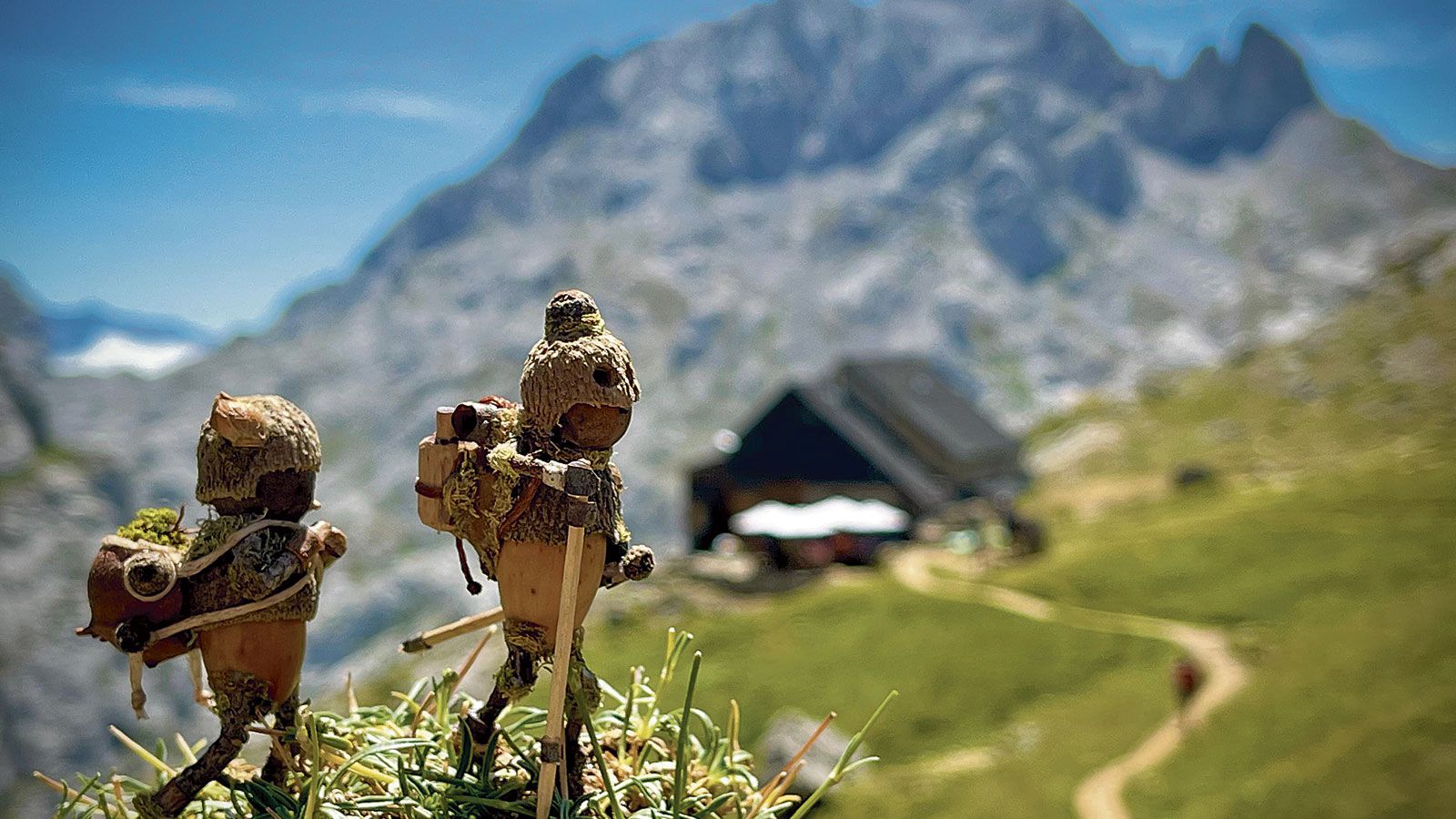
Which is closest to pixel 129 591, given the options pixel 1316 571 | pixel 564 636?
pixel 564 636

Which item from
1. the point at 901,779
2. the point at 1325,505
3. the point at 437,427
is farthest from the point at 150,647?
the point at 1325,505

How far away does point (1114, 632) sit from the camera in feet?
64.0

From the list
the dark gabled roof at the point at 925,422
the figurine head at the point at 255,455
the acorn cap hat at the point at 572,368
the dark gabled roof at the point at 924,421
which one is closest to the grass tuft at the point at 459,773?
the figurine head at the point at 255,455

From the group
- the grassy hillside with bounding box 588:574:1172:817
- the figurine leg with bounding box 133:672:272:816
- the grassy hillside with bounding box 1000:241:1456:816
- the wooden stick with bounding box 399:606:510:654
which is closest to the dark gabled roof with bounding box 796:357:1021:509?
the grassy hillside with bounding box 1000:241:1456:816

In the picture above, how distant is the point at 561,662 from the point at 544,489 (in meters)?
0.63

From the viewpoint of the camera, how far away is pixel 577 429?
4.09 meters

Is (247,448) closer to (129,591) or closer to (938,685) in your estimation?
(129,591)

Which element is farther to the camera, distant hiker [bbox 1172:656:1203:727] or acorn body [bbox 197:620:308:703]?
distant hiker [bbox 1172:656:1203:727]

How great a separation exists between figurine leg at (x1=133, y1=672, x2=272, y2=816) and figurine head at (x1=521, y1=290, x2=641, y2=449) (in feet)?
4.80

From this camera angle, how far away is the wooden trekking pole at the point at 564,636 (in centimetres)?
367

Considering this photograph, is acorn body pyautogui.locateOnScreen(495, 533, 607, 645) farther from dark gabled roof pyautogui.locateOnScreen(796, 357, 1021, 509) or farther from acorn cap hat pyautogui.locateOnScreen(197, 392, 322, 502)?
dark gabled roof pyautogui.locateOnScreen(796, 357, 1021, 509)

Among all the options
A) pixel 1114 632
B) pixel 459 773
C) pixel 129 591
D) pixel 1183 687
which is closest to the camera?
pixel 459 773

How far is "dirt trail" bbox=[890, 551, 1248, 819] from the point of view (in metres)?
13.3

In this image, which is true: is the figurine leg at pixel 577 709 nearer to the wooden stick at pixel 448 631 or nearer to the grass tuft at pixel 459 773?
the grass tuft at pixel 459 773
